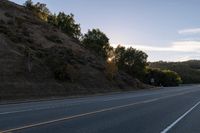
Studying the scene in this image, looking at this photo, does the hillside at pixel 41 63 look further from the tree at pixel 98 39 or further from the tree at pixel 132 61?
the tree at pixel 132 61

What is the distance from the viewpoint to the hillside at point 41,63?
159 ft

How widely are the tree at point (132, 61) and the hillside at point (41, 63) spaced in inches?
1335

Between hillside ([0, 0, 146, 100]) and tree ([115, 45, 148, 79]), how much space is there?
3392 centimetres

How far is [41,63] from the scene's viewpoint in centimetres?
5928

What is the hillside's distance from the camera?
48.4 m

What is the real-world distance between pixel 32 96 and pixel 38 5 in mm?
66133

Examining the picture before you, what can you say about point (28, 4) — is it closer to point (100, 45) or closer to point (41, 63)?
point (100, 45)

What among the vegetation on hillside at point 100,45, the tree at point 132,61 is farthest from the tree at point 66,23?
the tree at point 132,61

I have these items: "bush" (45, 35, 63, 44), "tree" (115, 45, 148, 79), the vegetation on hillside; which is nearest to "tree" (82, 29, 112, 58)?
the vegetation on hillside

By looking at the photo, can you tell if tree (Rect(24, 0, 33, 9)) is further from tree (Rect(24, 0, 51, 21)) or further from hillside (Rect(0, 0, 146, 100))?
hillside (Rect(0, 0, 146, 100))

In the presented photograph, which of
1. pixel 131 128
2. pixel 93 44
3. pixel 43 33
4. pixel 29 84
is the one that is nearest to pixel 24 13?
pixel 43 33

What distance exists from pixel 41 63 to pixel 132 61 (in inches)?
2600

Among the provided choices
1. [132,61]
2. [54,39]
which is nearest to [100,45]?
[132,61]

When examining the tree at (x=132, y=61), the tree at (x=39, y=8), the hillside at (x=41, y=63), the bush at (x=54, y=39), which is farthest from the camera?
the tree at (x=132, y=61)
